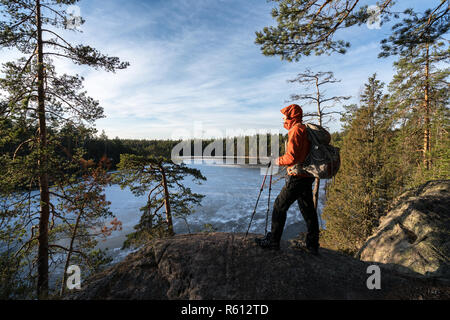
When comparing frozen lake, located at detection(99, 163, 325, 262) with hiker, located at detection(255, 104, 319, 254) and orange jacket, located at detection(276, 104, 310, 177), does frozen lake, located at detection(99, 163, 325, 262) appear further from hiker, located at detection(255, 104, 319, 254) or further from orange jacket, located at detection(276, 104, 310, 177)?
orange jacket, located at detection(276, 104, 310, 177)

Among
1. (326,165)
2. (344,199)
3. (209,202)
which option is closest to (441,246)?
(326,165)

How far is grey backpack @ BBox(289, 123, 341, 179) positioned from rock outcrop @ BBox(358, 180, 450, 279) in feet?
9.25

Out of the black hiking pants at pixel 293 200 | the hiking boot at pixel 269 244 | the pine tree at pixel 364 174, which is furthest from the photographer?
the pine tree at pixel 364 174

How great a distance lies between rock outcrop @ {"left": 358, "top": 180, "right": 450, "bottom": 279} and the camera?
361cm

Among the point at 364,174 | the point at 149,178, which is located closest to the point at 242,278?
the point at 149,178

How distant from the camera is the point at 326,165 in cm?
270

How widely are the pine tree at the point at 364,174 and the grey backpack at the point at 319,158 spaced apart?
34.0 ft

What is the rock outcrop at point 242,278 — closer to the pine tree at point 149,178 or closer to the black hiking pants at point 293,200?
the black hiking pants at point 293,200

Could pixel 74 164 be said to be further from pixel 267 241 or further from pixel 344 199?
pixel 344 199

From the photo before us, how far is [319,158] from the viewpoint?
2.77m

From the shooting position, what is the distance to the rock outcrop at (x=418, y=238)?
3613 mm

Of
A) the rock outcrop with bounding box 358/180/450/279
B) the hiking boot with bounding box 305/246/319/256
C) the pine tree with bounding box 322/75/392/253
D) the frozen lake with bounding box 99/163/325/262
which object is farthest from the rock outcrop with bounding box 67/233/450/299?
the frozen lake with bounding box 99/163/325/262

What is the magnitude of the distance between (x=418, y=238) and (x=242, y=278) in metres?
4.51

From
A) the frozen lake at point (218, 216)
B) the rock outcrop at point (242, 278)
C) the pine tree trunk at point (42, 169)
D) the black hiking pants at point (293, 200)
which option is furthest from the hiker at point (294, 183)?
the frozen lake at point (218, 216)
